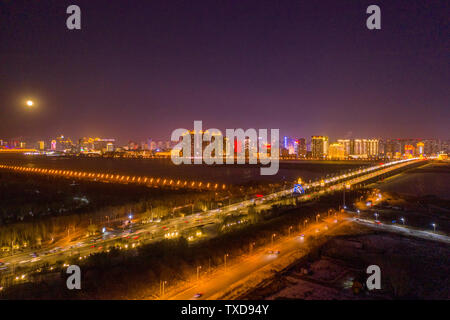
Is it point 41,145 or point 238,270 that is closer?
point 238,270

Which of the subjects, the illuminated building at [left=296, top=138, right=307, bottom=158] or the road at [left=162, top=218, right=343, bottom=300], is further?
the illuminated building at [left=296, top=138, right=307, bottom=158]

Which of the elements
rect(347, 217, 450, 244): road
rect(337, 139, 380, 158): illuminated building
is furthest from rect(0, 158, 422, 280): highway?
rect(337, 139, 380, 158): illuminated building

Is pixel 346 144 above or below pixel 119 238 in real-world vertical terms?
above

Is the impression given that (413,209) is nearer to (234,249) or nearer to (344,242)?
(344,242)

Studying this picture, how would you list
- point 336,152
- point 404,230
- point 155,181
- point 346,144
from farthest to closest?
point 346,144 < point 336,152 < point 155,181 < point 404,230

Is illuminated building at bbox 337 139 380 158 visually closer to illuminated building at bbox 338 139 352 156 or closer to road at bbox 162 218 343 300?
illuminated building at bbox 338 139 352 156

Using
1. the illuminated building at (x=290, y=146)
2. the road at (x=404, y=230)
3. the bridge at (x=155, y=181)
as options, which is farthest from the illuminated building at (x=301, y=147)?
the road at (x=404, y=230)

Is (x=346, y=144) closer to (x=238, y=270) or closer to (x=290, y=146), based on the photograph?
(x=290, y=146)

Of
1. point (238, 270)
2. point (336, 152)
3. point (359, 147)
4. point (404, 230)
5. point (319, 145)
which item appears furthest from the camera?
point (359, 147)

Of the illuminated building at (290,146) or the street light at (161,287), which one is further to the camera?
the illuminated building at (290,146)

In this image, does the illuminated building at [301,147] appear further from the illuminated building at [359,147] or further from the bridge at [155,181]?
the bridge at [155,181]

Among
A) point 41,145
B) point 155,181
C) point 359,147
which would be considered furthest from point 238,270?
point 41,145
